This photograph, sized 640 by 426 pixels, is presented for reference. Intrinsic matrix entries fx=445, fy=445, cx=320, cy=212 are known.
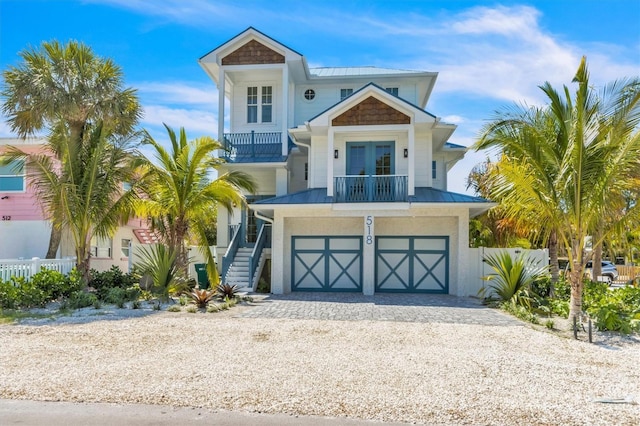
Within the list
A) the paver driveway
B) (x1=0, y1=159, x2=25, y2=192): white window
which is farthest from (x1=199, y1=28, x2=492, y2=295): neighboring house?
(x1=0, y1=159, x2=25, y2=192): white window

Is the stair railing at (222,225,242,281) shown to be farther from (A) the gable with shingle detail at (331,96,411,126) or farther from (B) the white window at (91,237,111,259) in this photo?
(B) the white window at (91,237,111,259)

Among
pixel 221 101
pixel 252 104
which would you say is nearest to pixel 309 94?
pixel 252 104

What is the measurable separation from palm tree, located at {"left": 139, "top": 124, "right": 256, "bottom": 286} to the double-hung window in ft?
17.3

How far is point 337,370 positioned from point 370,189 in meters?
10.4

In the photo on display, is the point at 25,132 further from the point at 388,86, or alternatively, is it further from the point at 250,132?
the point at 388,86

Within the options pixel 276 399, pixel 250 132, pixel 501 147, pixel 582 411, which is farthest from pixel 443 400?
pixel 250 132

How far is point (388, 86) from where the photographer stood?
21.0m

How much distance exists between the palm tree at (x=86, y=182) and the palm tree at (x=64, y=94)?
380 millimetres

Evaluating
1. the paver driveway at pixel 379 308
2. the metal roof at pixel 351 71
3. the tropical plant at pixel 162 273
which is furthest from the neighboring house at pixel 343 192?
the tropical plant at pixel 162 273

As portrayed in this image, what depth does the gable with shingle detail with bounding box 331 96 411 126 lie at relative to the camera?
16656 millimetres

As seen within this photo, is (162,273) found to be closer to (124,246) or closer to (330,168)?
(330,168)

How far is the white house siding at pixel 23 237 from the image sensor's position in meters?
19.6

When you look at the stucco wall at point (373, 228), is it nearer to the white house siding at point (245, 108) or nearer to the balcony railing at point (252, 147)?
the balcony railing at point (252, 147)

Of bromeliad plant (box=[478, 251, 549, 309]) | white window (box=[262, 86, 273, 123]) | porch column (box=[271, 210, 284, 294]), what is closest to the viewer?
bromeliad plant (box=[478, 251, 549, 309])
